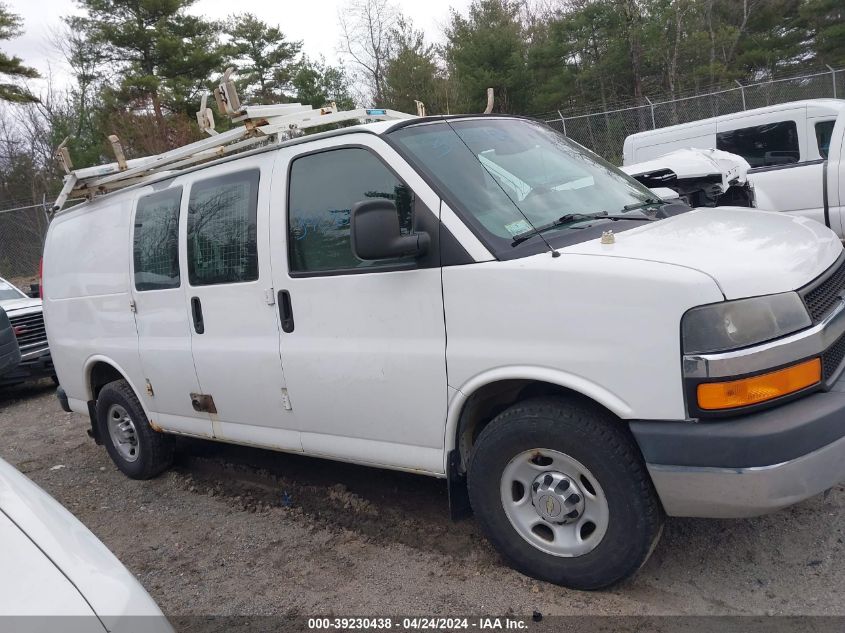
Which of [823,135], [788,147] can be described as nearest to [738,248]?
[823,135]

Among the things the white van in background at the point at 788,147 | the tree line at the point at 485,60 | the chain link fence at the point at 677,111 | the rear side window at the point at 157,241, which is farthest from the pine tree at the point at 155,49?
the rear side window at the point at 157,241

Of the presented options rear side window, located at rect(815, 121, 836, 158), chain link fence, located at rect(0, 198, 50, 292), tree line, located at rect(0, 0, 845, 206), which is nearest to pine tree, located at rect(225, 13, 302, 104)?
tree line, located at rect(0, 0, 845, 206)

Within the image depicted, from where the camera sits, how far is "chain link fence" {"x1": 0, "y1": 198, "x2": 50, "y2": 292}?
1966 cm

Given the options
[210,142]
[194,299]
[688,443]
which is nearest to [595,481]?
[688,443]

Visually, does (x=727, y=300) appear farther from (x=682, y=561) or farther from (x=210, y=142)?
(x=210, y=142)

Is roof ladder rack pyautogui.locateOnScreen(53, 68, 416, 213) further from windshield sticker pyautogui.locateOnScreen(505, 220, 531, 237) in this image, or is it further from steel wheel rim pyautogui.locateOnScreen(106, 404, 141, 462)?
steel wheel rim pyautogui.locateOnScreen(106, 404, 141, 462)

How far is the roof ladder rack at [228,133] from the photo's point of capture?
156 inches

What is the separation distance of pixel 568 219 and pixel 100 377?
13.4ft

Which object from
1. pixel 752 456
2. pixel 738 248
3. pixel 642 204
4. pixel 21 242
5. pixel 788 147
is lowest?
pixel 752 456

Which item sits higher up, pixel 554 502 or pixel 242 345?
pixel 242 345

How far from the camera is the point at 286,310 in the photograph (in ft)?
12.0

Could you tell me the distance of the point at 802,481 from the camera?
2.44 meters

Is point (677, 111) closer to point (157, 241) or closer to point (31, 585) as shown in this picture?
point (157, 241)

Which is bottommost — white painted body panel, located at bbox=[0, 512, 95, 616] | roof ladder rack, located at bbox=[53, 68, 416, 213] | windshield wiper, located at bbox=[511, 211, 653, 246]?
white painted body panel, located at bbox=[0, 512, 95, 616]
